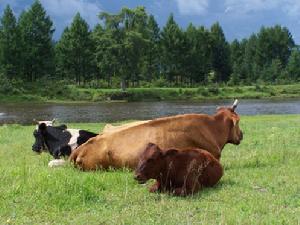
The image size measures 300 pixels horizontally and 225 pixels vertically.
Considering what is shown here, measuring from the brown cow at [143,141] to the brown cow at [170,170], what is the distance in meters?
1.81

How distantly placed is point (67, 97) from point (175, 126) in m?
73.8

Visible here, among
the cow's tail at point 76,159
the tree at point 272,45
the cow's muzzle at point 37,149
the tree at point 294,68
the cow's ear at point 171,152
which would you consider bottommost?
the cow's muzzle at point 37,149

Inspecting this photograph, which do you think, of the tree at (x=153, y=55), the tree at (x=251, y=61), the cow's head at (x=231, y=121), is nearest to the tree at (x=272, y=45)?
the tree at (x=251, y=61)

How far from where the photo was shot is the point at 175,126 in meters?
11.2

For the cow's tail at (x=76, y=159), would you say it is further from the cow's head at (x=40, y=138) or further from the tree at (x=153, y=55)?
the tree at (x=153, y=55)

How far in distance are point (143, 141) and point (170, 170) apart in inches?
82.8

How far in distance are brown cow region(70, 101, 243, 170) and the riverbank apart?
70749 millimetres

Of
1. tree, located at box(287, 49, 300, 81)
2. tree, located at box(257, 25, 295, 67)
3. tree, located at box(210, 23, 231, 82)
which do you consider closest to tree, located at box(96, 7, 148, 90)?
tree, located at box(210, 23, 231, 82)

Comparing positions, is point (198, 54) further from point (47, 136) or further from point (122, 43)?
point (47, 136)

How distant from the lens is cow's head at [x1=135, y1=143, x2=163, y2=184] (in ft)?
28.6

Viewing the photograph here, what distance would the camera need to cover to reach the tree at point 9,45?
8775cm

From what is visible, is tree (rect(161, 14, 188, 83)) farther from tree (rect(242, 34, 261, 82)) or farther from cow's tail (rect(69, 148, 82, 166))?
cow's tail (rect(69, 148, 82, 166))

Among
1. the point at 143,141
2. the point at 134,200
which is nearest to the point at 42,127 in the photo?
the point at 143,141

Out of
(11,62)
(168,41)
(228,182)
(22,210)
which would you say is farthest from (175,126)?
(168,41)
